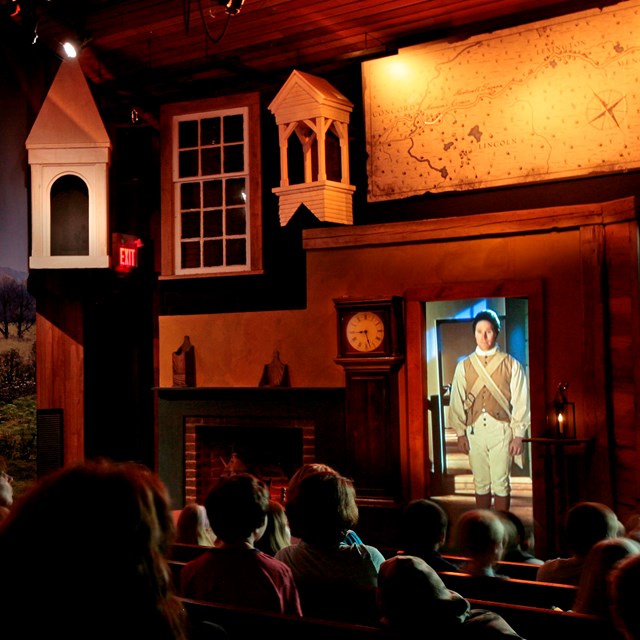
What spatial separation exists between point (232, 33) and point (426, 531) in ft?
19.4

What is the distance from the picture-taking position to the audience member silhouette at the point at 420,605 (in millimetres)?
2457

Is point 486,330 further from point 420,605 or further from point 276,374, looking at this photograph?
point 420,605

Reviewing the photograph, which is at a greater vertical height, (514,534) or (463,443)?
(463,443)

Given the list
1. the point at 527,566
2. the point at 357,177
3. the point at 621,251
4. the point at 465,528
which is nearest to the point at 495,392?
the point at 621,251

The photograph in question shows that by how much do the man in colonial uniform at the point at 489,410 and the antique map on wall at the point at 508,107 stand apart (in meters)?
1.35

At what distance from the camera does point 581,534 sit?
366cm

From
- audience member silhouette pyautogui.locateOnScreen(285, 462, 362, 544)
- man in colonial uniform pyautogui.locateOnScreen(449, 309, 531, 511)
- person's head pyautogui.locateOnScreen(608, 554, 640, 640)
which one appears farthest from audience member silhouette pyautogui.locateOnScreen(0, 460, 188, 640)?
man in colonial uniform pyautogui.locateOnScreen(449, 309, 531, 511)

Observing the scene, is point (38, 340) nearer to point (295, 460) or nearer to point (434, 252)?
point (295, 460)

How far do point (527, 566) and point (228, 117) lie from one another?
587 centimetres

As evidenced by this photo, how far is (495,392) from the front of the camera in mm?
7445

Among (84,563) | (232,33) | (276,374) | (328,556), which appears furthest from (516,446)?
(84,563)

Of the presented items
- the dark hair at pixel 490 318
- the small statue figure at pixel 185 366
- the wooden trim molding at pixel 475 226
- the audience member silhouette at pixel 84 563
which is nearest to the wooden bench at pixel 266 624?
the audience member silhouette at pixel 84 563

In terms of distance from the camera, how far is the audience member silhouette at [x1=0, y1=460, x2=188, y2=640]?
1.24 metres

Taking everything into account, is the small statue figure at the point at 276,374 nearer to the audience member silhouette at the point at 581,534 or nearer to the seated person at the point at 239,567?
the audience member silhouette at the point at 581,534
